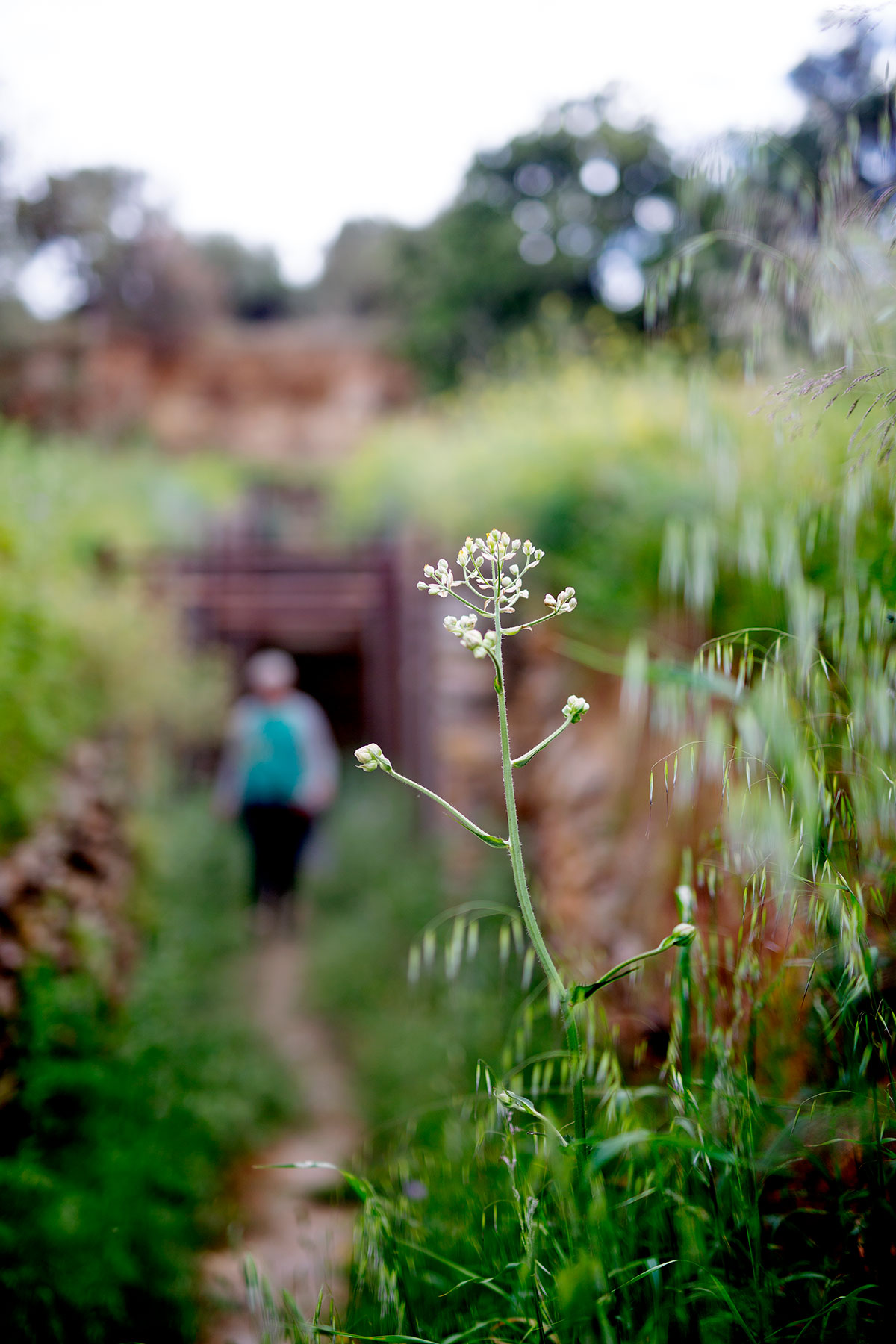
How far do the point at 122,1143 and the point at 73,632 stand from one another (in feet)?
7.47

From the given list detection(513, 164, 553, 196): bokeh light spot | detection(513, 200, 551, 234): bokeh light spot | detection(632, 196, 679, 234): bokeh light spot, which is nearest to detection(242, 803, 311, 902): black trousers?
detection(632, 196, 679, 234): bokeh light spot

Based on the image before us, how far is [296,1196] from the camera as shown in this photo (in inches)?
121

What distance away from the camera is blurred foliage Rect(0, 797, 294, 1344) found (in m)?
1.87

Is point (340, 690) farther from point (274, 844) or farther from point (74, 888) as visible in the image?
point (74, 888)

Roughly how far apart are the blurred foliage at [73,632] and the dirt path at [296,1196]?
1.63 m

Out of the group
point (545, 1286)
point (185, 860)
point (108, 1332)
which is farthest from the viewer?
point (185, 860)

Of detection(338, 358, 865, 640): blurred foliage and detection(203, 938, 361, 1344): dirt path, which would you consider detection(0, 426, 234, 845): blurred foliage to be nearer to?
detection(203, 938, 361, 1344): dirt path

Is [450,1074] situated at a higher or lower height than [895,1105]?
lower

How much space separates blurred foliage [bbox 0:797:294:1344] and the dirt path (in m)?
0.12

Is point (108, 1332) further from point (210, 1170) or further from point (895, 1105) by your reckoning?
point (895, 1105)

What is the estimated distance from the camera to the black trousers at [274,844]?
511 centimetres

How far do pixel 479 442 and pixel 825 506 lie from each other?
4.78 meters

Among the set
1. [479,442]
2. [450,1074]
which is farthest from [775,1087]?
[479,442]

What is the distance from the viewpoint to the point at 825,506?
153 centimetres
